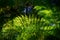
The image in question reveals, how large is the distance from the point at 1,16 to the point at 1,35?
1.17 meters

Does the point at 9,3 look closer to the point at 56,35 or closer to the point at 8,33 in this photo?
the point at 8,33

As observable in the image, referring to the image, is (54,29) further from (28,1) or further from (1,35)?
(28,1)

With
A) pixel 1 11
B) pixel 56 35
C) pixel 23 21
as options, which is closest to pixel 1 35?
pixel 23 21

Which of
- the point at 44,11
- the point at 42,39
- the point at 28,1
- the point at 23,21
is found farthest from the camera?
the point at 28,1

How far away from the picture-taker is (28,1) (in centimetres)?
666

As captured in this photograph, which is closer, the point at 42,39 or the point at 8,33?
the point at 42,39

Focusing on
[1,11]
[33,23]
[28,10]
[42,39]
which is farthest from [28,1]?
[42,39]

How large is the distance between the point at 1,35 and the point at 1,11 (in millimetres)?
1258

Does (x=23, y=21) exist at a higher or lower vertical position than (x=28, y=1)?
lower

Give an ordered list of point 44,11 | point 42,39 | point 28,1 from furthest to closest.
Result: point 28,1 < point 42,39 < point 44,11

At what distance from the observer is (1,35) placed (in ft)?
19.1

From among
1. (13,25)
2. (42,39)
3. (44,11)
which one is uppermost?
(44,11)

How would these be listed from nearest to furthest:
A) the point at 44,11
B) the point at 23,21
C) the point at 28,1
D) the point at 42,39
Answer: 1. the point at 44,11
2. the point at 42,39
3. the point at 23,21
4. the point at 28,1

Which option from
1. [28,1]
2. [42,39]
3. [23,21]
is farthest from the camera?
[28,1]
